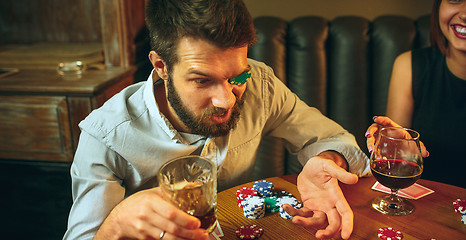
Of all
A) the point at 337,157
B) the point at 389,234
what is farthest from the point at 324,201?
the point at 337,157

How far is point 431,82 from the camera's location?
85.4 inches

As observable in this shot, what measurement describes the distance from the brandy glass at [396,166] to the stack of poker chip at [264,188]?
0.36 meters

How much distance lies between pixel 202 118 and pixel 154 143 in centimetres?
21

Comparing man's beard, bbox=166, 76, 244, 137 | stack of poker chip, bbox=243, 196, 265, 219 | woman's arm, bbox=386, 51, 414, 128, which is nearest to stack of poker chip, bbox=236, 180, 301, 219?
stack of poker chip, bbox=243, 196, 265, 219

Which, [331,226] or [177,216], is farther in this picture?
[331,226]

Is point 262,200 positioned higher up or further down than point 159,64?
further down

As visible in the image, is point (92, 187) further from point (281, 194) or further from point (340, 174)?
point (340, 174)

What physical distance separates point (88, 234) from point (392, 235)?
37.9 inches

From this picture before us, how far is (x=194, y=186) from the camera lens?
40.3 inches

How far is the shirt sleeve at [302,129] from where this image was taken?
5.39 ft

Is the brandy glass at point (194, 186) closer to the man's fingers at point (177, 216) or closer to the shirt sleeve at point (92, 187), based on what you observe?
the man's fingers at point (177, 216)

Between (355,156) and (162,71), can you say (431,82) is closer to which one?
(355,156)

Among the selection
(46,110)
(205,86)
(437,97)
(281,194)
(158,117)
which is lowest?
(46,110)

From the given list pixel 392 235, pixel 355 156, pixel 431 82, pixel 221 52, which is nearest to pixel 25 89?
pixel 221 52
